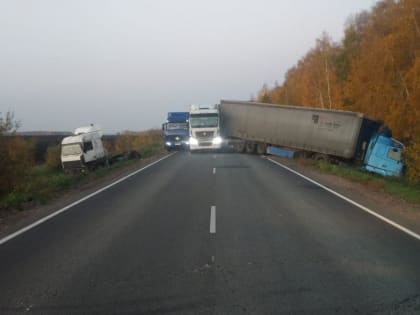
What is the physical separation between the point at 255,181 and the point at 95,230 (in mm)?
9880

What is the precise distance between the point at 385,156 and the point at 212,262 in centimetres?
2273

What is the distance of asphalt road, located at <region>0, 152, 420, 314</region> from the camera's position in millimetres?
5422

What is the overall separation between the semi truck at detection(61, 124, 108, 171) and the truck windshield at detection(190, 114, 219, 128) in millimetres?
7357

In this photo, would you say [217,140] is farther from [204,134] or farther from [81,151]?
[81,151]

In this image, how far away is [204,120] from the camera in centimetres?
3641

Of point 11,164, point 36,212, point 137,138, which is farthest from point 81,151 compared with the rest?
point 137,138

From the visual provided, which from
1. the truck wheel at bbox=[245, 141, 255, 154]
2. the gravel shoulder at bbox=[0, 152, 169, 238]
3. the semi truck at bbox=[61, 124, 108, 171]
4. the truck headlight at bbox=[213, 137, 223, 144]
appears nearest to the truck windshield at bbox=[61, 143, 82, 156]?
the semi truck at bbox=[61, 124, 108, 171]

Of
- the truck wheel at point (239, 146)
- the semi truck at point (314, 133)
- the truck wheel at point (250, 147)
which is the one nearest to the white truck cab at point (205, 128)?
the semi truck at point (314, 133)

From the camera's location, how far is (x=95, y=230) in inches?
386

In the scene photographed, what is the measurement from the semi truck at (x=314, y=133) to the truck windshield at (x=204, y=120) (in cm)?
90

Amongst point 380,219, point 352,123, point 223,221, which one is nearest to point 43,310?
point 223,221

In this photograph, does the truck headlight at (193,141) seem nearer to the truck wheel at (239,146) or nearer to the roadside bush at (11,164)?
the truck wheel at (239,146)

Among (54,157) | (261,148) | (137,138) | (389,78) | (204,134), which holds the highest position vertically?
(389,78)

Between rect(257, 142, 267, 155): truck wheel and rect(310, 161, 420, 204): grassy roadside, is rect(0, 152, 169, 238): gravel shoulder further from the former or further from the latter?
rect(257, 142, 267, 155): truck wheel
